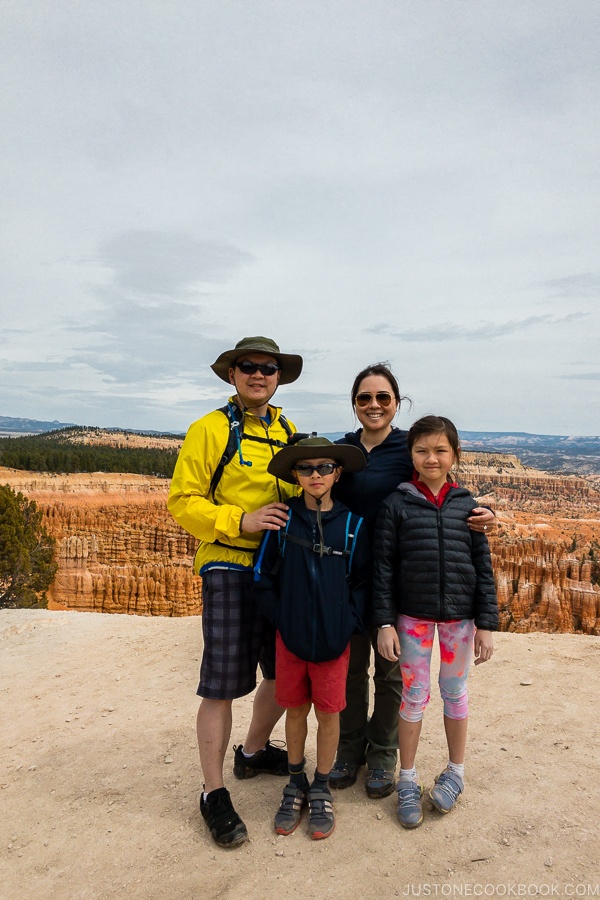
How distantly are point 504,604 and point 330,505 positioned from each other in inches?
1152

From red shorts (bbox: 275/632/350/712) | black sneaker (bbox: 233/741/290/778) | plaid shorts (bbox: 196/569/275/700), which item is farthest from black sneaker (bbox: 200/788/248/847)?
red shorts (bbox: 275/632/350/712)

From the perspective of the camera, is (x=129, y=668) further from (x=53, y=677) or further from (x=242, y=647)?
(x=242, y=647)

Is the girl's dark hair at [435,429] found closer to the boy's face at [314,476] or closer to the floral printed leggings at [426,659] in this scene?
the boy's face at [314,476]

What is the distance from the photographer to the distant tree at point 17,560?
1227 cm

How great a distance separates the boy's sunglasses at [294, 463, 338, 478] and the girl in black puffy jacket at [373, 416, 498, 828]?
1.43ft

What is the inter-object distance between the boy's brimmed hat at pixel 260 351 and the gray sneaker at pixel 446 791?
2.69m

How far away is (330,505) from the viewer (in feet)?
10.1

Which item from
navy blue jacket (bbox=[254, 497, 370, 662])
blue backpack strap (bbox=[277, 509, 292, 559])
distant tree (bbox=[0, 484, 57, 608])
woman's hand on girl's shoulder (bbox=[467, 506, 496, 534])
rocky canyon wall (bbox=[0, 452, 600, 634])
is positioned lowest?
Result: rocky canyon wall (bbox=[0, 452, 600, 634])

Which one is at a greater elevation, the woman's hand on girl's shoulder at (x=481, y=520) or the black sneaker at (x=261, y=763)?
the woman's hand on girl's shoulder at (x=481, y=520)

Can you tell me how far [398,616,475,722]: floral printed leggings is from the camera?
3076 millimetres

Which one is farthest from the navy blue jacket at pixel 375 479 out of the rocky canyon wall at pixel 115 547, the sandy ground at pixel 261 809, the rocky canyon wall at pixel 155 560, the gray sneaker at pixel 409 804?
the rocky canyon wall at pixel 155 560

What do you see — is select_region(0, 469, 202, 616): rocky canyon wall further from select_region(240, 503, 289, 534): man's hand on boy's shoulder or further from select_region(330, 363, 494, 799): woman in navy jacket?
select_region(240, 503, 289, 534): man's hand on boy's shoulder

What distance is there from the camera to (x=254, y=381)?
3.11m

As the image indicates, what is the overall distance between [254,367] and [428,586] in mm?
1605
